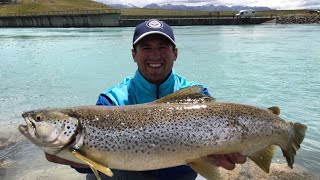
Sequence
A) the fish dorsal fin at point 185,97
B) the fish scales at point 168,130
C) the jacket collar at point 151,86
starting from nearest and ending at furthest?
the fish scales at point 168,130
the fish dorsal fin at point 185,97
the jacket collar at point 151,86

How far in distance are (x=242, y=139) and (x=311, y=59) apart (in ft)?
67.5

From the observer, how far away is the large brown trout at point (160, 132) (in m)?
2.97

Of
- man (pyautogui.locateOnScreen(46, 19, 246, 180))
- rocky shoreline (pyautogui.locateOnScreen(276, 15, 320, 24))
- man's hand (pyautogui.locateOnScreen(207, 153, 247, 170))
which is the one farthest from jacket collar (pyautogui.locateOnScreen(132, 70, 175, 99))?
rocky shoreline (pyautogui.locateOnScreen(276, 15, 320, 24))

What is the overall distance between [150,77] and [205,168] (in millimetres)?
1284

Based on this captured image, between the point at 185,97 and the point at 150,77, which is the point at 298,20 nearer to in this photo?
the point at 150,77

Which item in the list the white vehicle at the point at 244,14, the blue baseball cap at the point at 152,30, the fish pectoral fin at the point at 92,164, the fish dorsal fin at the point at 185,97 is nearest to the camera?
the fish pectoral fin at the point at 92,164

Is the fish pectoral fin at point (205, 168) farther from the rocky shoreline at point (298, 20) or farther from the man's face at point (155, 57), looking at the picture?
the rocky shoreline at point (298, 20)

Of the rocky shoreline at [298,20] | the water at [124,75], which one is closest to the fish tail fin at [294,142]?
the water at [124,75]

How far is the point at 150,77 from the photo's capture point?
4.18 m

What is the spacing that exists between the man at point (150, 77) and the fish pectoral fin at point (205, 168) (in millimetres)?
846

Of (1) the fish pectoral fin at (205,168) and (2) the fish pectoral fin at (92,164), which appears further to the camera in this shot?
(1) the fish pectoral fin at (205,168)

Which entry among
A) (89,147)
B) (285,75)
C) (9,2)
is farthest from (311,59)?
(9,2)

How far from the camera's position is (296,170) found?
655 centimetres

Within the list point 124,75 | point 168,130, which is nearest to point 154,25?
point 168,130
